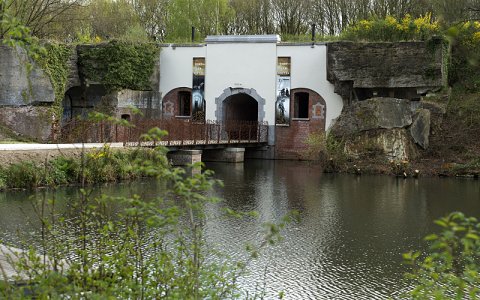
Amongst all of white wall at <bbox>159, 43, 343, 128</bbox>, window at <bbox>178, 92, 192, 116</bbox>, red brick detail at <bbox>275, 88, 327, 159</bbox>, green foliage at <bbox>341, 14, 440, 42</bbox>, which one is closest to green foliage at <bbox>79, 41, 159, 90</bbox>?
white wall at <bbox>159, 43, 343, 128</bbox>

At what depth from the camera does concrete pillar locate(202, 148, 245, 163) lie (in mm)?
24672

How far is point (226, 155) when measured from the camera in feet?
81.4

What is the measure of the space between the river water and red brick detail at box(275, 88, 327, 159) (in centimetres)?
615

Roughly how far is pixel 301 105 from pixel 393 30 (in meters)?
4.94

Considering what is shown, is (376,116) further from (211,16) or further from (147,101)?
(211,16)

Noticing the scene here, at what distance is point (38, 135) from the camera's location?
21.6 meters

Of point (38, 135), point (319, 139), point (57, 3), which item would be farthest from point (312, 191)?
point (57, 3)

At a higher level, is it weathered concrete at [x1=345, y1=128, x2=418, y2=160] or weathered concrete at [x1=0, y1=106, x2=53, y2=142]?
weathered concrete at [x1=0, y1=106, x2=53, y2=142]

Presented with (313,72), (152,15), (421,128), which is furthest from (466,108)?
(152,15)

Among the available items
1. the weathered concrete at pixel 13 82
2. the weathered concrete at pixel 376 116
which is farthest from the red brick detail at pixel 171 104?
the weathered concrete at pixel 376 116

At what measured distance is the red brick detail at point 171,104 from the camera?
28641 millimetres

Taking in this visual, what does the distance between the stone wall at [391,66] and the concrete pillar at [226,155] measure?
15.9 ft

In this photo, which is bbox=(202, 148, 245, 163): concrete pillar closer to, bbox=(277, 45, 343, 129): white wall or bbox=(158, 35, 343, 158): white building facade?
bbox=(158, 35, 343, 158): white building facade

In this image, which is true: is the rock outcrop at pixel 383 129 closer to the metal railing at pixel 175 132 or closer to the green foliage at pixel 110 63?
the metal railing at pixel 175 132
